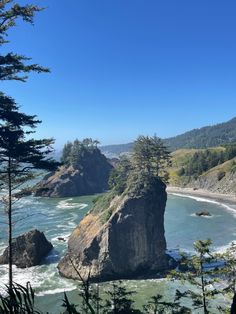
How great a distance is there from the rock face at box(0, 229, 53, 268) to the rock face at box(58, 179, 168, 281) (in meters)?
4.89

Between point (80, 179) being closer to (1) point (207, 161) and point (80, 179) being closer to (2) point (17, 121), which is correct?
(1) point (207, 161)

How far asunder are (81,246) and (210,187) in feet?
349

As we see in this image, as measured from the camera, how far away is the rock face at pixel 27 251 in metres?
58.6

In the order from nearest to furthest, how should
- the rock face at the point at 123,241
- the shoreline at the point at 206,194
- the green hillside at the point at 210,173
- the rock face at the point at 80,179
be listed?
the rock face at the point at 123,241
the shoreline at the point at 206,194
the rock face at the point at 80,179
the green hillside at the point at 210,173

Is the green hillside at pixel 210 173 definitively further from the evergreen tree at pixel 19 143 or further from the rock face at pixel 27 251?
the evergreen tree at pixel 19 143

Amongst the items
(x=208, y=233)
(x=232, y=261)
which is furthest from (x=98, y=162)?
(x=232, y=261)

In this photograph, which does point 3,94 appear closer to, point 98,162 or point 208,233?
point 208,233

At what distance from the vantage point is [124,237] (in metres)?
55.6

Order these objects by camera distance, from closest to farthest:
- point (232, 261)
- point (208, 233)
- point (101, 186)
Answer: point (232, 261), point (208, 233), point (101, 186)

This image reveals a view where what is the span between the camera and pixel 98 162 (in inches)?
6841

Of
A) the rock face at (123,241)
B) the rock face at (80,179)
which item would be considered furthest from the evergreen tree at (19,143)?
the rock face at (80,179)

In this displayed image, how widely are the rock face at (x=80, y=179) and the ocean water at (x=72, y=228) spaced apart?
343 inches

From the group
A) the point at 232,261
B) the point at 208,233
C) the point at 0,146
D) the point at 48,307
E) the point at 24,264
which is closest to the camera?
the point at 0,146

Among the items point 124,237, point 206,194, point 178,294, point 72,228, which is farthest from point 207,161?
point 178,294
